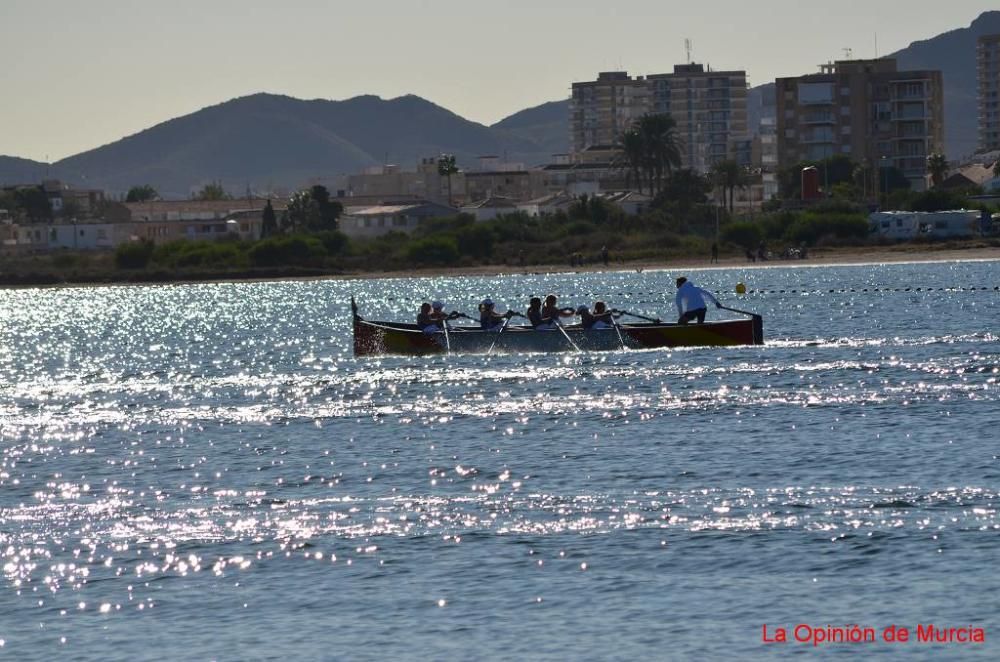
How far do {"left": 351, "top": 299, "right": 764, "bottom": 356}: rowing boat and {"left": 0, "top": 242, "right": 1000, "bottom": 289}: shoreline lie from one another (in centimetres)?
8199

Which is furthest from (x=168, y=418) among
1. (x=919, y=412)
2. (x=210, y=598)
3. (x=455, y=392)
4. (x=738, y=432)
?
(x=210, y=598)

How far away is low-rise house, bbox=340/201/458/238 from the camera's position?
187750mm

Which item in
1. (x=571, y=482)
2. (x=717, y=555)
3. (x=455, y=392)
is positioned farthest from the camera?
(x=455, y=392)

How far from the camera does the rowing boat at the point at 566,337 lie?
171 ft

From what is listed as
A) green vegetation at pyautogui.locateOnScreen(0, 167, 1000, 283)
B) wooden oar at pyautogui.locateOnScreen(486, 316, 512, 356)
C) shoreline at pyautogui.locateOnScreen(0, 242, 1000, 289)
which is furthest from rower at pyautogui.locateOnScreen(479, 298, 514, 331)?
green vegetation at pyautogui.locateOnScreen(0, 167, 1000, 283)

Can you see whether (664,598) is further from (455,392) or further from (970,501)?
(455,392)

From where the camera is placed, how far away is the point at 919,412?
122ft

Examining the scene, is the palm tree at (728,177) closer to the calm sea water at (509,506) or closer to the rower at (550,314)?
the calm sea water at (509,506)

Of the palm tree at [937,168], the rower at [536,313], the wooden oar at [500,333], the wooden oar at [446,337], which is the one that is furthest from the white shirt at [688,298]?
the palm tree at [937,168]

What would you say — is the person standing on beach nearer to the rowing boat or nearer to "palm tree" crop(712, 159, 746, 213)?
the rowing boat

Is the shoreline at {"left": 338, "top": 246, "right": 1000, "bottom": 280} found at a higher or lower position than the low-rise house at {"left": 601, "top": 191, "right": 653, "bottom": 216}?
lower

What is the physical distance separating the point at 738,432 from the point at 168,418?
14046 millimetres

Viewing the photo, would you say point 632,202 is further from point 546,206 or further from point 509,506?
point 509,506

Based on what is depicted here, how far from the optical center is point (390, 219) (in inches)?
7397
